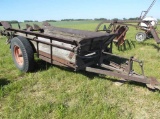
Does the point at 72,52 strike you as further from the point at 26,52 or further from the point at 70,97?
the point at 26,52

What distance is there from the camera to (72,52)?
453 cm

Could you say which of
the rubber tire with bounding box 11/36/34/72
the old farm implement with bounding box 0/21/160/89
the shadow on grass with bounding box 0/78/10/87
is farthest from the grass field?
the old farm implement with bounding box 0/21/160/89

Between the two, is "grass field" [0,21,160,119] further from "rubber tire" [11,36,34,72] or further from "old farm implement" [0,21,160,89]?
"old farm implement" [0,21,160,89]

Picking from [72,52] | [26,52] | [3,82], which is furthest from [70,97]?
[3,82]

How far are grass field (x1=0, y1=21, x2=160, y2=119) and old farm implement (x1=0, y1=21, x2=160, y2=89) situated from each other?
0.34 m

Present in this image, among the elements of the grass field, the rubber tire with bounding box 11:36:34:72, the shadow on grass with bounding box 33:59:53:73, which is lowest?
the grass field

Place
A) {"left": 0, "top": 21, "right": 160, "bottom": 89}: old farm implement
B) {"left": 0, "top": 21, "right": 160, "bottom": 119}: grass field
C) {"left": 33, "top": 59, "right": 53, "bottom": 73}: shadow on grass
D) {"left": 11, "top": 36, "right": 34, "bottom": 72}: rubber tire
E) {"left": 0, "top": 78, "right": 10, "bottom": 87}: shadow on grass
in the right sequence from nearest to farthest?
{"left": 0, "top": 21, "right": 160, "bottom": 119}: grass field
{"left": 0, "top": 21, "right": 160, "bottom": 89}: old farm implement
{"left": 0, "top": 78, "right": 10, "bottom": 87}: shadow on grass
{"left": 11, "top": 36, "right": 34, "bottom": 72}: rubber tire
{"left": 33, "top": 59, "right": 53, "bottom": 73}: shadow on grass

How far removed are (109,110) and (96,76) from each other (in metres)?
1.62

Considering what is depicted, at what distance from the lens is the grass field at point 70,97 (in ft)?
12.2

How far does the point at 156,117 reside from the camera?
3.65m

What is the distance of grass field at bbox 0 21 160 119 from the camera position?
3.72 m

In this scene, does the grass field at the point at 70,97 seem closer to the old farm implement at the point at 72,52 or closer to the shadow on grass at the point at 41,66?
the shadow on grass at the point at 41,66

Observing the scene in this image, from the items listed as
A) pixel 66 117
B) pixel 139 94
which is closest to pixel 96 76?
pixel 139 94

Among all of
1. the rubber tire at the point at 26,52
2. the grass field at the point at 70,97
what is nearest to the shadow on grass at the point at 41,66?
the grass field at the point at 70,97
